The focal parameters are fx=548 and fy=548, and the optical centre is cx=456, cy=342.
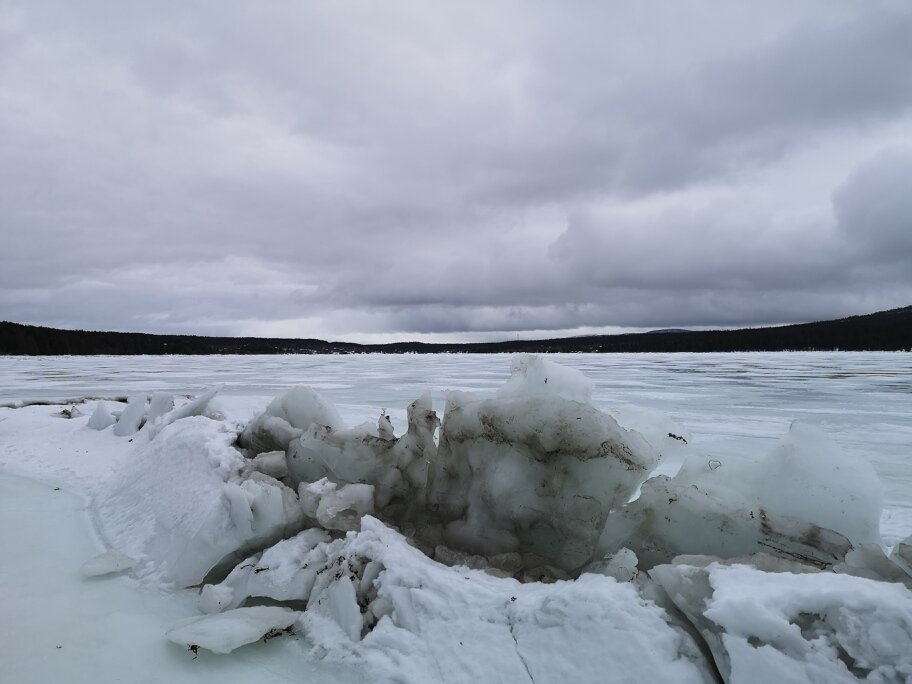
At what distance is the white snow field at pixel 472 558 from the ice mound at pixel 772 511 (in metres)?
0.01

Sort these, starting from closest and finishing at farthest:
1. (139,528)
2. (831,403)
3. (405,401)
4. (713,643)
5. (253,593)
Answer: (713,643), (253,593), (139,528), (831,403), (405,401)

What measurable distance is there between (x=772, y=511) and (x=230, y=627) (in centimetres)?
264

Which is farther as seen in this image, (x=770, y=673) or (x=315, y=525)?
(x=315, y=525)

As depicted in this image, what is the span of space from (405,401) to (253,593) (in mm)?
9225

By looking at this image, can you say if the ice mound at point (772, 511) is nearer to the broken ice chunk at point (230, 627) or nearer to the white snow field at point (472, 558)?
the white snow field at point (472, 558)

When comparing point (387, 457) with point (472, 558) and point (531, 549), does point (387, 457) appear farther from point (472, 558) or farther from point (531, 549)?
point (531, 549)

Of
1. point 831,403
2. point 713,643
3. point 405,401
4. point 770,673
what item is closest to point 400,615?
point 713,643

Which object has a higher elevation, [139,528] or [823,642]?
[823,642]

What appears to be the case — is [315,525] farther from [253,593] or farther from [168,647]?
[168,647]

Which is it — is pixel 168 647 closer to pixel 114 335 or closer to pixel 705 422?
pixel 705 422

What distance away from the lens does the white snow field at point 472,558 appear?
1.91 m

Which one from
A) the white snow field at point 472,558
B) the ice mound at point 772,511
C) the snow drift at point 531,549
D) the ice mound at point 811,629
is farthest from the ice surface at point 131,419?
the ice mound at point 811,629

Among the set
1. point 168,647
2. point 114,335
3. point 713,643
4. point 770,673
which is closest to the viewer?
point 770,673

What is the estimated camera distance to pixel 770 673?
1.68 meters
